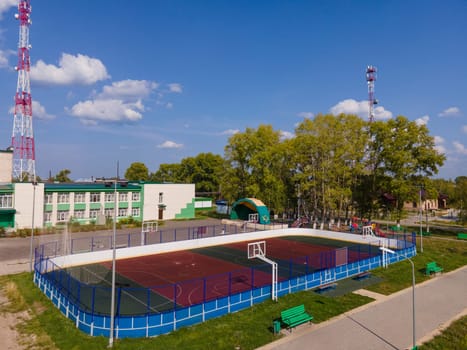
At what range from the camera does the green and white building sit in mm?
41562

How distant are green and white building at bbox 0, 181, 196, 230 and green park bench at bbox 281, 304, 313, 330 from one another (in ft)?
69.6

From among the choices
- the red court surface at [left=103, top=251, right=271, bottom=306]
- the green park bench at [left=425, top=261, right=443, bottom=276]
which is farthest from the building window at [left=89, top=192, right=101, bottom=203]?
the green park bench at [left=425, top=261, right=443, bottom=276]

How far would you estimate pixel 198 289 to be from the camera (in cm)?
2111

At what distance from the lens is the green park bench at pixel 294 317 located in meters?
15.6

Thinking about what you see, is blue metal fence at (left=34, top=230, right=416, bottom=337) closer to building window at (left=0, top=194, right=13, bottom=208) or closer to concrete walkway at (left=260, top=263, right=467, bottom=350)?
concrete walkway at (left=260, top=263, right=467, bottom=350)

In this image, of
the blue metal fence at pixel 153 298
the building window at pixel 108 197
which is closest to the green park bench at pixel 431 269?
the blue metal fence at pixel 153 298

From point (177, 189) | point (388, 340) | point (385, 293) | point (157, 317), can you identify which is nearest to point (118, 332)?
point (157, 317)

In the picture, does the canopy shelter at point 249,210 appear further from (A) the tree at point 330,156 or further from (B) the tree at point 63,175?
(B) the tree at point 63,175

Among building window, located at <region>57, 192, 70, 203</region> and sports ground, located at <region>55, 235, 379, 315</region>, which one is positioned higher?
building window, located at <region>57, 192, 70, 203</region>

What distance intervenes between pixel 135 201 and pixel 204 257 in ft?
90.3

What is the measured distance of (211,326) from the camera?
15.9 metres

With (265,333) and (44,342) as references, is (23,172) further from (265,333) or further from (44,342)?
(265,333)

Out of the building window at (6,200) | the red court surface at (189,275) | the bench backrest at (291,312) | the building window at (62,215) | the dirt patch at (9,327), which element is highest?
the building window at (6,200)

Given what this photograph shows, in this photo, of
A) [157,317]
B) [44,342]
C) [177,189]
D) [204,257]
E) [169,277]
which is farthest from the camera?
[177,189]
